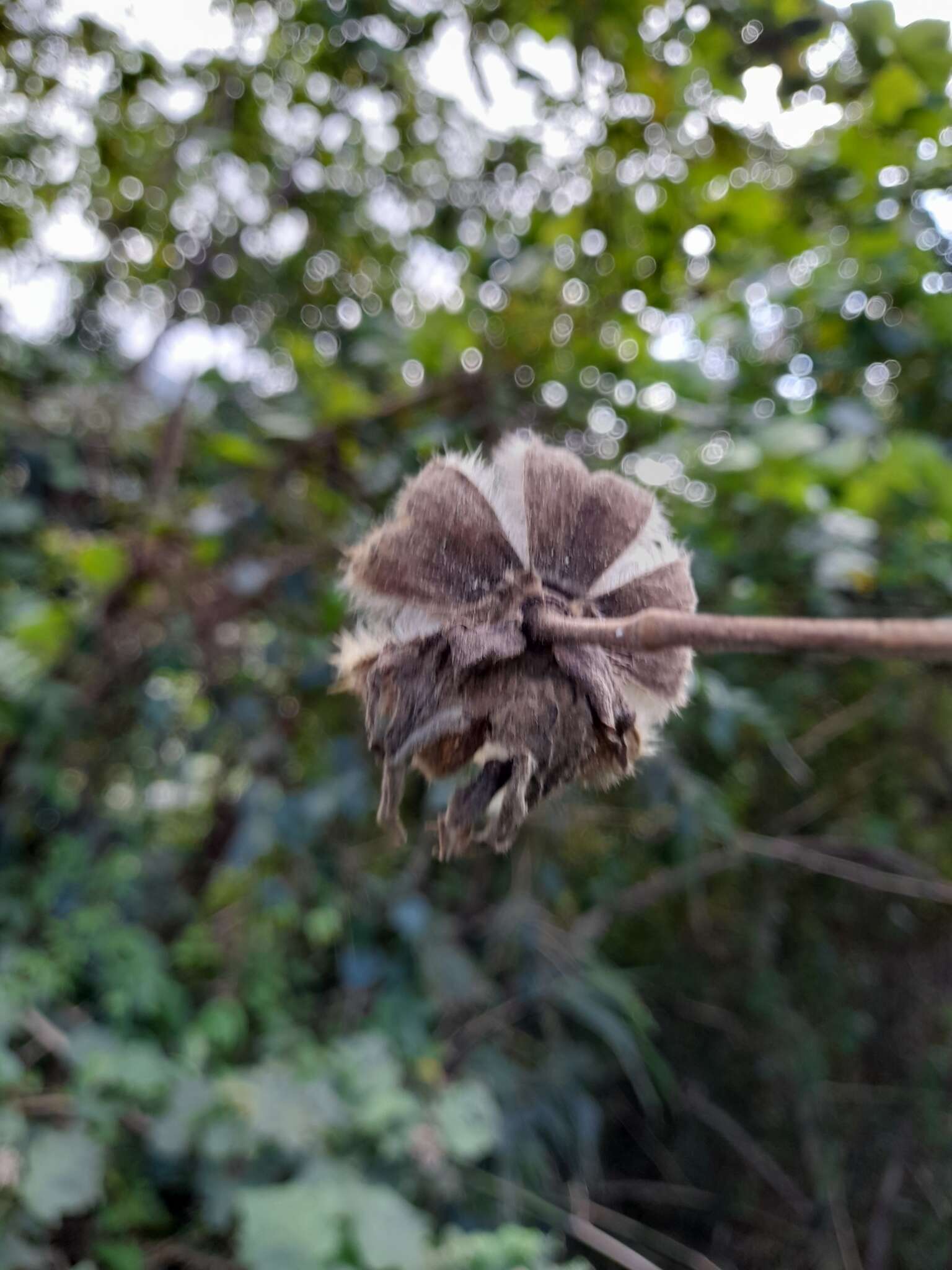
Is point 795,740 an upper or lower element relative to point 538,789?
lower

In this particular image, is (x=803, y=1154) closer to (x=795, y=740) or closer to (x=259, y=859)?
(x=795, y=740)

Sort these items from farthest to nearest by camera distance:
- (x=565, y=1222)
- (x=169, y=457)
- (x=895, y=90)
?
1. (x=169, y=457)
2. (x=565, y=1222)
3. (x=895, y=90)

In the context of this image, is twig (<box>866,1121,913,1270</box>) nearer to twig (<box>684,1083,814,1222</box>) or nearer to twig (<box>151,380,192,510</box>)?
twig (<box>684,1083,814,1222</box>)

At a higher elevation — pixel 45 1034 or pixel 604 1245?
pixel 45 1034

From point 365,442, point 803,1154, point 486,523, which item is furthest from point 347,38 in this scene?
point 803,1154

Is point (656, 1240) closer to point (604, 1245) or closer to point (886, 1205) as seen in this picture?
point (604, 1245)

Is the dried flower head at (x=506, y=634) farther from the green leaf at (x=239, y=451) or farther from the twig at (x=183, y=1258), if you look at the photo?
the twig at (x=183, y=1258)

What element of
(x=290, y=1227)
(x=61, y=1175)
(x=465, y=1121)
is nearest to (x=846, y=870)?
(x=465, y=1121)
